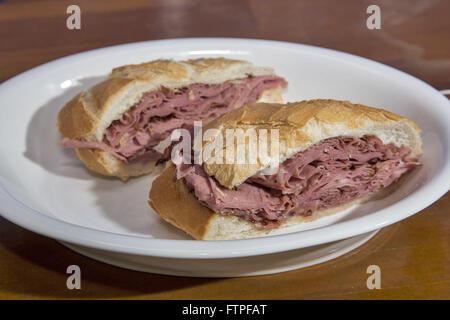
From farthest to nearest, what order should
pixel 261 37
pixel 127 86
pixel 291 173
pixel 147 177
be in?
1. pixel 261 37
2. pixel 147 177
3. pixel 127 86
4. pixel 291 173

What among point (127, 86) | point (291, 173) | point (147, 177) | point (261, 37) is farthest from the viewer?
point (261, 37)

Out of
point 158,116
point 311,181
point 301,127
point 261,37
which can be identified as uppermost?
point 261,37

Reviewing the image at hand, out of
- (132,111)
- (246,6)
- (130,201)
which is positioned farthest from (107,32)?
(130,201)

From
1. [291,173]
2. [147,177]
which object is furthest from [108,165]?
[291,173]

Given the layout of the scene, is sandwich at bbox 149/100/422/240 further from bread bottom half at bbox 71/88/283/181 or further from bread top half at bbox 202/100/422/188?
bread bottom half at bbox 71/88/283/181

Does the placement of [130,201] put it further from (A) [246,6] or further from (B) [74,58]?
(A) [246,6]

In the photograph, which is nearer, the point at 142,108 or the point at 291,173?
the point at 291,173

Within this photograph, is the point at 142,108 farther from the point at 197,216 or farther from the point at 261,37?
the point at 261,37
